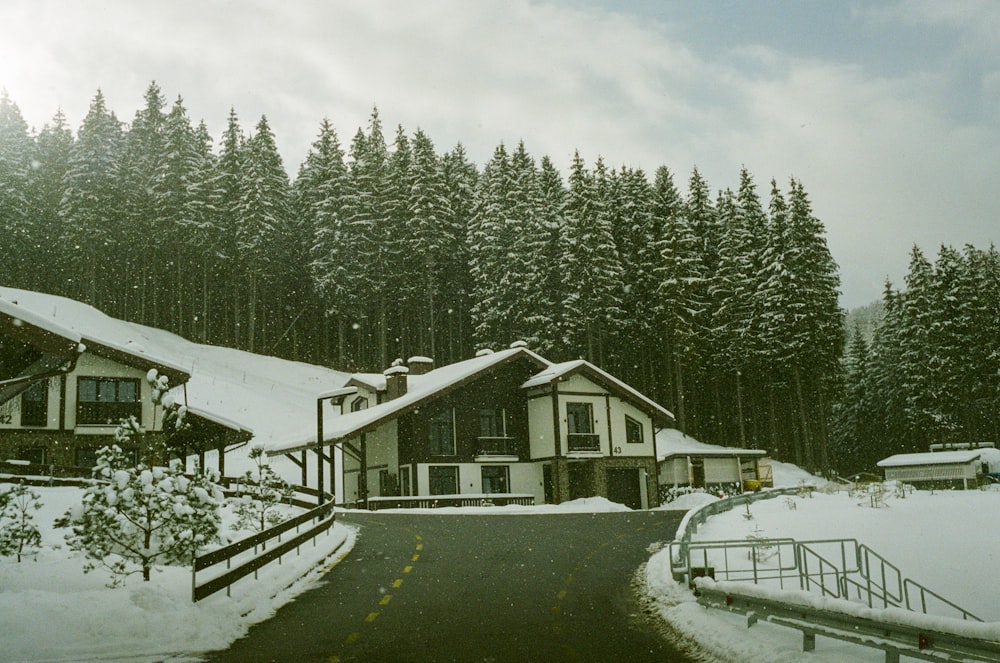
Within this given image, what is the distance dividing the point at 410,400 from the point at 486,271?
24362 millimetres

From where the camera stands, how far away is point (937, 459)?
56875 millimetres

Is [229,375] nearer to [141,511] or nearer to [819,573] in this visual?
[141,511]

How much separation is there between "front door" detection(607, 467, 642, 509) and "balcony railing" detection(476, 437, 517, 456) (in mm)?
5984

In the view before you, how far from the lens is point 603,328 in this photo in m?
65.9

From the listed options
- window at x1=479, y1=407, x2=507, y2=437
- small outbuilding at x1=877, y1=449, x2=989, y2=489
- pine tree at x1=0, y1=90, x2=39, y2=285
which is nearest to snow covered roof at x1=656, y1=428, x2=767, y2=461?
small outbuilding at x1=877, y1=449, x2=989, y2=489

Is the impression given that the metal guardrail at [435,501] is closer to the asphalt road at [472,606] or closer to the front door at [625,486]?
the front door at [625,486]

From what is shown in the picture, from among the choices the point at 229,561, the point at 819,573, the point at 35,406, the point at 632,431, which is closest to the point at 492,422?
the point at 632,431

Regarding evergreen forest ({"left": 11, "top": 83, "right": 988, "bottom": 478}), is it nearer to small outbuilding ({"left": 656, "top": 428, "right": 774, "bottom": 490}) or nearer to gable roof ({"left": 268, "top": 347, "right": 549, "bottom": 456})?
small outbuilding ({"left": 656, "top": 428, "right": 774, "bottom": 490})

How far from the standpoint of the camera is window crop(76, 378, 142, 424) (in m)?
41.6

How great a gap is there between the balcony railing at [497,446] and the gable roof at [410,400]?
11.1ft

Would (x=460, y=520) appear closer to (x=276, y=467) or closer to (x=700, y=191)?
(x=276, y=467)

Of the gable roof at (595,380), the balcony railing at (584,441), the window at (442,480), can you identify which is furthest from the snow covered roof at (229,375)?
the balcony railing at (584,441)

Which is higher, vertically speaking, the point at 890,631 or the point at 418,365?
the point at 418,365

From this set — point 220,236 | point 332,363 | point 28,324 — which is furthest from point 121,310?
point 28,324
